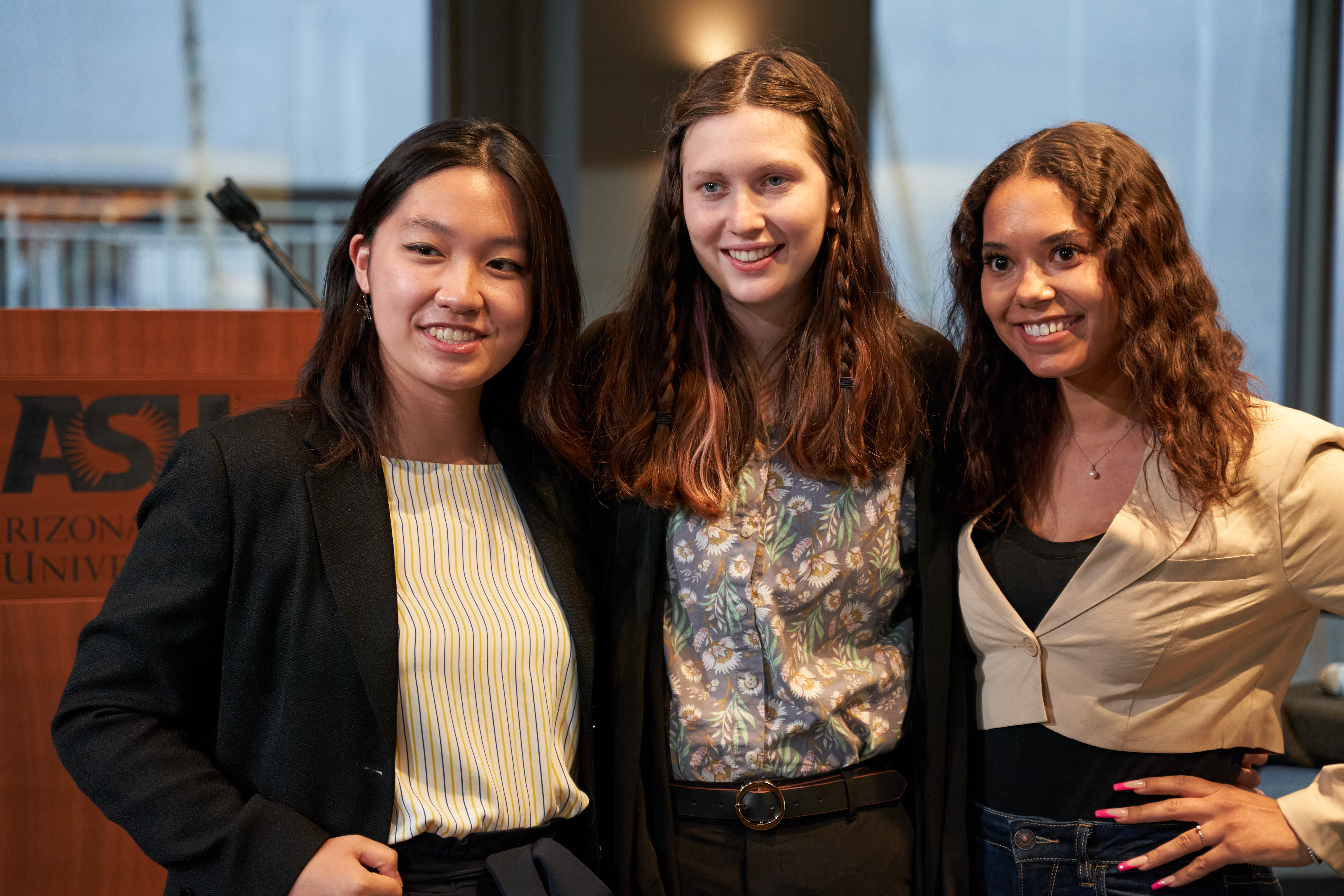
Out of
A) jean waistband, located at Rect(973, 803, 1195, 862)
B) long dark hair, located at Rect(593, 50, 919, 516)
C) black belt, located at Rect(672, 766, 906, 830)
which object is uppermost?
long dark hair, located at Rect(593, 50, 919, 516)

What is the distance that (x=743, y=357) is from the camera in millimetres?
1891

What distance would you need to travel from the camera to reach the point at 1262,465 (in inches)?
62.2

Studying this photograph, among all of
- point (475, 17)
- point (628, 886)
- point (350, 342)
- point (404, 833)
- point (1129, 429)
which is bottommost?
point (628, 886)

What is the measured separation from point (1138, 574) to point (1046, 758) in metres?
0.33

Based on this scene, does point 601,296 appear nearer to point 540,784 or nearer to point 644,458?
point 644,458

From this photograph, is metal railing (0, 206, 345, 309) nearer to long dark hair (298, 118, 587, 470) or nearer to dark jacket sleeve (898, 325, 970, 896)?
long dark hair (298, 118, 587, 470)

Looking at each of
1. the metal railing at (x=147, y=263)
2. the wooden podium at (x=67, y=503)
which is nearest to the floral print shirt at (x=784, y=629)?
the wooden podium at (x=67, y=503)

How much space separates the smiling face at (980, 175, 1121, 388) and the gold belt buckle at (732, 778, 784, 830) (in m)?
0.78

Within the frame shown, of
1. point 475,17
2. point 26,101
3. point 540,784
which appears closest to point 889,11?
point 475,17

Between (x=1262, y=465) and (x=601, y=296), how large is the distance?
290cm

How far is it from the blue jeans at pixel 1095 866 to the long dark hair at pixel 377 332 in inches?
36.3

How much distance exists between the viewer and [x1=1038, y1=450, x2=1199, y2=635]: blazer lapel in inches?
63.0

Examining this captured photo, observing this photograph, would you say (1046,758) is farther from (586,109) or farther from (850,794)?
(586,109)

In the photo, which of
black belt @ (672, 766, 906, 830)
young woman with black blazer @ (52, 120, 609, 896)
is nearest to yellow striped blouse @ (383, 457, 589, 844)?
young woman with black blazer @ (52, 120, 609, 896)
